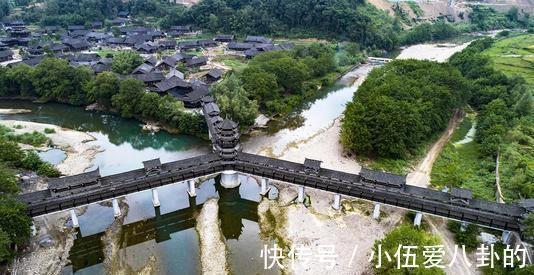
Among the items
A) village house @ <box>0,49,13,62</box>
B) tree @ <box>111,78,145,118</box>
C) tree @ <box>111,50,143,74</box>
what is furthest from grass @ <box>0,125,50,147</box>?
village house @ <box>0,49,13,62</box>

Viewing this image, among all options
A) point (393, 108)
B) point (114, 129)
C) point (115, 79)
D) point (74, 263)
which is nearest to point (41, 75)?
point (115, 79)

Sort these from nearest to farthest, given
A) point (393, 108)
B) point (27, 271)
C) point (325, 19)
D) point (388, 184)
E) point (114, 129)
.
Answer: point (27, 271)
point (388, 184)
point (393, 108)
point (114, 129)
point (325, 19)

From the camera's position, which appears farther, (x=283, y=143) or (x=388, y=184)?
(x=283, y=143)

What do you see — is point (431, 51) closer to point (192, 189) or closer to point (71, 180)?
point (192, 189)

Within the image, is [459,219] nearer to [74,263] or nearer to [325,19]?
[74,263]

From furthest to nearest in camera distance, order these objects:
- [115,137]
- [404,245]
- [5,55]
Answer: [5,55]
[115,137]
[404,245]

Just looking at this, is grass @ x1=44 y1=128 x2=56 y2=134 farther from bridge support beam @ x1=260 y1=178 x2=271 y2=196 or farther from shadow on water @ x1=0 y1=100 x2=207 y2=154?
bridge support beam @ x1=260 y1=178 x2=271 y2=196

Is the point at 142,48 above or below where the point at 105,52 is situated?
above

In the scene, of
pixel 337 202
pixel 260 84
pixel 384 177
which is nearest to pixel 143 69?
pixel 260 84

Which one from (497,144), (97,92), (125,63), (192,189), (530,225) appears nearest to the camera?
(530,225)
